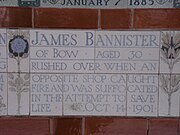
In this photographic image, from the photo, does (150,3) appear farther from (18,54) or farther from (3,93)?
(3,93)

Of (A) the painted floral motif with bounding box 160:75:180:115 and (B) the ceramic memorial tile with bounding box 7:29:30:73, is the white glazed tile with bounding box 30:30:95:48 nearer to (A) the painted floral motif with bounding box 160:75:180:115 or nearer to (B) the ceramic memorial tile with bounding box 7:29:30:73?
(B) the ceramic memorial tile with bounding box 7:29:30:73

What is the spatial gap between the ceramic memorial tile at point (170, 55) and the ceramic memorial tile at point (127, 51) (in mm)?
21

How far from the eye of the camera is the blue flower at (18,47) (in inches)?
55.5

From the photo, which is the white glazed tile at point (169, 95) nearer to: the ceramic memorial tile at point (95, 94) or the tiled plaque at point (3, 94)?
the ceramic memorial tile at point (95, 94)

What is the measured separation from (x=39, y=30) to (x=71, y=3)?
0.48 feet

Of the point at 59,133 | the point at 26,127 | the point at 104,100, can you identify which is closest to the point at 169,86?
the point at 104,100

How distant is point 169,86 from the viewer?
1.42 meters

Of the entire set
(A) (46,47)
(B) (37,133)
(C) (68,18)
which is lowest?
(B) (37,133)

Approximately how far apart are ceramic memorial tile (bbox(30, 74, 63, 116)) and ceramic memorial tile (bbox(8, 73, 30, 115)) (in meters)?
0.02

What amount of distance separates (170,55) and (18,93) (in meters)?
0.55

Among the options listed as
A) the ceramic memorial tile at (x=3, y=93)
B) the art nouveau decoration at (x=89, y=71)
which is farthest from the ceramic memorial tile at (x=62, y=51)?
the ceramic memorial tile at (x=3, y=93)

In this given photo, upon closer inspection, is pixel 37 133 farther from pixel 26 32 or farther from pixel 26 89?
pixel 26 32

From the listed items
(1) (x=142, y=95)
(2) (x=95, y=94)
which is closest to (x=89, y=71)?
(2) (x=95, y=94)

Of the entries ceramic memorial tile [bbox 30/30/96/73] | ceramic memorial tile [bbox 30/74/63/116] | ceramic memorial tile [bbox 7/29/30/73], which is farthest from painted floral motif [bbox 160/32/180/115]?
ceramic memorial tile [bbox 7/29/30/73]
